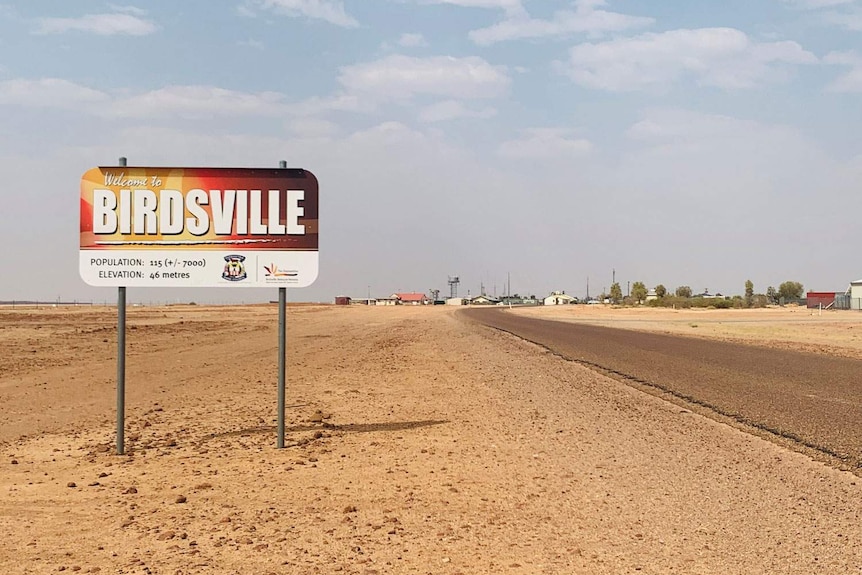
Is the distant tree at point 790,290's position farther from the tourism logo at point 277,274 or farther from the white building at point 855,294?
the tourism logo at point 277,274

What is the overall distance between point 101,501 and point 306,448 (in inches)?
114

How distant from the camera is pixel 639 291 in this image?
152 m

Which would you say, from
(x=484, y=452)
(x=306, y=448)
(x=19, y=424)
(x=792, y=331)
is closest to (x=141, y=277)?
(x=306, y=448)

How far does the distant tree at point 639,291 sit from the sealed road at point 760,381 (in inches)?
4834

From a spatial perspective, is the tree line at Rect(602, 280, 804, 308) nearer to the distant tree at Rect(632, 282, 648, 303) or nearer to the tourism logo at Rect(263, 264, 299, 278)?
the distant tree at Rect(632, 282, 648, 303)

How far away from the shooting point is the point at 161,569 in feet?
15.9

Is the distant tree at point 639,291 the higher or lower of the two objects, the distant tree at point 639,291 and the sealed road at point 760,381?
the higher

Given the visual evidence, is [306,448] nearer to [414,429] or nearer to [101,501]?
[414,429]

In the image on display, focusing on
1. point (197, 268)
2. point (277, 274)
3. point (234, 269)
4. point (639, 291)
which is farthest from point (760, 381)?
point (639, 291)

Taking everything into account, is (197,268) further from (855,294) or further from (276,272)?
(855,294)

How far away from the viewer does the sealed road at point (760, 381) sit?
10.8 meters

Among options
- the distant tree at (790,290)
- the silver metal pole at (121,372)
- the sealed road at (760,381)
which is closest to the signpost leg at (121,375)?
the silver metal pole at (121,372)

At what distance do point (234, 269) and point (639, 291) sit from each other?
149473 mm

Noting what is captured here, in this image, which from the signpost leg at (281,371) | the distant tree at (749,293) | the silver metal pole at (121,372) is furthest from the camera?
the distant tree at (749,293)
